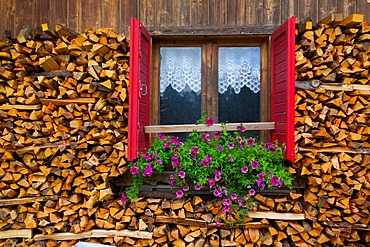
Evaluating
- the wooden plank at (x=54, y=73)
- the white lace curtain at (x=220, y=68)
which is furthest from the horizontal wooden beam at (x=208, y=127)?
the wooden plank at (x=54, y=73)

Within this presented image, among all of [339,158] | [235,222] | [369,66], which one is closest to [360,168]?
[339,158]

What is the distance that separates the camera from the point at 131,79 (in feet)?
9.61

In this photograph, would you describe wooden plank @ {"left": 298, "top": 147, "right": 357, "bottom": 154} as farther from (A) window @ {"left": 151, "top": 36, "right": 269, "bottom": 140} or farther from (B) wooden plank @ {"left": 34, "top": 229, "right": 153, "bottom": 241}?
(B) wooden plank @ {"left": 34, "top": 229, "right": 153, "bottom": 241}

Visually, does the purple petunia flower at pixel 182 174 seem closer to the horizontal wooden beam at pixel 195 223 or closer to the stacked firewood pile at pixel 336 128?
the horizontal wooden beam at pixel 195 223

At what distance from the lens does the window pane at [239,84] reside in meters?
3.58

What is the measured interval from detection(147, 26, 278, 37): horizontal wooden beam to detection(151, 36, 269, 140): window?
0.40 feet

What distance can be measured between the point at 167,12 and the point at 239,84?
1.37m

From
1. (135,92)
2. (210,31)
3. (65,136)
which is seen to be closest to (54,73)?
(65,136)

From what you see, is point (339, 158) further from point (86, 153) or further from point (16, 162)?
point (16, 162)

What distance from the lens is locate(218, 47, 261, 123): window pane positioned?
358cm

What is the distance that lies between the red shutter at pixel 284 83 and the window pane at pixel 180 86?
98cm

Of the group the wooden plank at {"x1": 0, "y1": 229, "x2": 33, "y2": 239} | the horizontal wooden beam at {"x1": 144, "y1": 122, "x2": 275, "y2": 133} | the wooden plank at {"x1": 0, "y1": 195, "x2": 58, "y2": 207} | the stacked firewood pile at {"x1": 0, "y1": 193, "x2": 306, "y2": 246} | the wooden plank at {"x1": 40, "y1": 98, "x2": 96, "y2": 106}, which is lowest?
the wooden plank at {"x1": 0, "y1": 229, "x2": 33, "y2": 239}

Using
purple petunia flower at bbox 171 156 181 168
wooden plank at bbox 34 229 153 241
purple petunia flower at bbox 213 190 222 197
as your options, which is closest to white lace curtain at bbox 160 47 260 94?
purple petunia flower at bbox 171 156 181 168

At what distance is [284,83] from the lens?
3.03 meters
